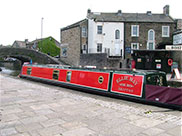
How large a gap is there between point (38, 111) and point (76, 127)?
1822mm

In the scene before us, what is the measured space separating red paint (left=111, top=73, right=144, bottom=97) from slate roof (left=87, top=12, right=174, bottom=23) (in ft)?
68.4

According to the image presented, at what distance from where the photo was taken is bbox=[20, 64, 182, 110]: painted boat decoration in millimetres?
6477

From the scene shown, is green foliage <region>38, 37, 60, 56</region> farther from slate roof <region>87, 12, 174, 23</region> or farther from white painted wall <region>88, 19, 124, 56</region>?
white painted wall <region>88, 19, 124, 56</region>

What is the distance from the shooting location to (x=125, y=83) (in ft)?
26.3

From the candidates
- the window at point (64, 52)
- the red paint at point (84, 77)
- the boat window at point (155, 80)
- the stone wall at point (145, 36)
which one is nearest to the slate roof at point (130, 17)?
the stone wall at point (145, 36)

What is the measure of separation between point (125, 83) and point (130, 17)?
78.0 ft

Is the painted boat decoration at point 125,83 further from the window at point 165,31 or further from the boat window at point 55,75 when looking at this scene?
the window at point 165,31

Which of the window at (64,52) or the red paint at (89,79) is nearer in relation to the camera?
the red paint at (89,79)

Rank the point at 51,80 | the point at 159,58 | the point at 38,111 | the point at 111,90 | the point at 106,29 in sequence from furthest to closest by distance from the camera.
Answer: the point at 106,29, the point at 159,58, the point at 51,80, the point at 111,90, the point at 38,111

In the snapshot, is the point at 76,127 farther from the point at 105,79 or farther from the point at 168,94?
the point at 105,79

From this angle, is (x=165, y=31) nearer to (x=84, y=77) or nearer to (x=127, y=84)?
(x=84, y=77)

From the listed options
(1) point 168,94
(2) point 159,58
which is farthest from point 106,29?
(1) point 168,94

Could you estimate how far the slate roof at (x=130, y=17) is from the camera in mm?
28375

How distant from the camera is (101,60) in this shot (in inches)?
985
